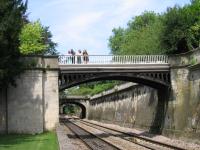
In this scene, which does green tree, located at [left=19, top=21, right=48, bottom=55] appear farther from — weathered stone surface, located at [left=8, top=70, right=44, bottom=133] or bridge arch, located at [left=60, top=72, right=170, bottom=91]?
bridge arch, located at [left=60, top=72, right=170, bottom=91]

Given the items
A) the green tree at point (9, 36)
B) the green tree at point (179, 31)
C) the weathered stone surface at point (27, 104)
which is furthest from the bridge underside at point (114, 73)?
the green tree at point (9, 36)

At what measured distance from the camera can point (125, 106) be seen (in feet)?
193

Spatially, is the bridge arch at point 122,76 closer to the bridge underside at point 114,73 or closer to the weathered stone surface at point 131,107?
the bridge underside at point 114,73

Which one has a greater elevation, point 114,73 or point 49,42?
point 49,42

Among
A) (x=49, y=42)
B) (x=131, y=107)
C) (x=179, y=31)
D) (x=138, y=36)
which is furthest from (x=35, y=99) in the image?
(x=138, y=36)

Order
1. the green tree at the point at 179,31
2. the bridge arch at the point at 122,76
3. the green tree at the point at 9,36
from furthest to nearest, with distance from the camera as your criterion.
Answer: the green tree at the point at 179,31 < the bridge arch at the point at 122,76 < the green tree at the point at 9,36

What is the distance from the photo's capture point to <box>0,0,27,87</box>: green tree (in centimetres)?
3216

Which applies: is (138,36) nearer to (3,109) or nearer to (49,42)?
(49,42)

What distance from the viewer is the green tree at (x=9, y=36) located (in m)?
32.2

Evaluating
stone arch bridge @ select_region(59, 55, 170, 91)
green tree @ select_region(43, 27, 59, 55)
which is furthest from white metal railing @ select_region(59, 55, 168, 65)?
green tree @ select_region(43, 27, 59, 55)

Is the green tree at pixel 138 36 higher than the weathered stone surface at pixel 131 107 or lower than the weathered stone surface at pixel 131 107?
higher

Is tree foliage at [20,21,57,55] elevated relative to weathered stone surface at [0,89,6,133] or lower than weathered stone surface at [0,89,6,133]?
elevated

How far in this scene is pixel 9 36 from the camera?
32938 mm

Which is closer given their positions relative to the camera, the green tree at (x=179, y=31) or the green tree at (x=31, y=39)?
the green tree at (x=179, y=31)
